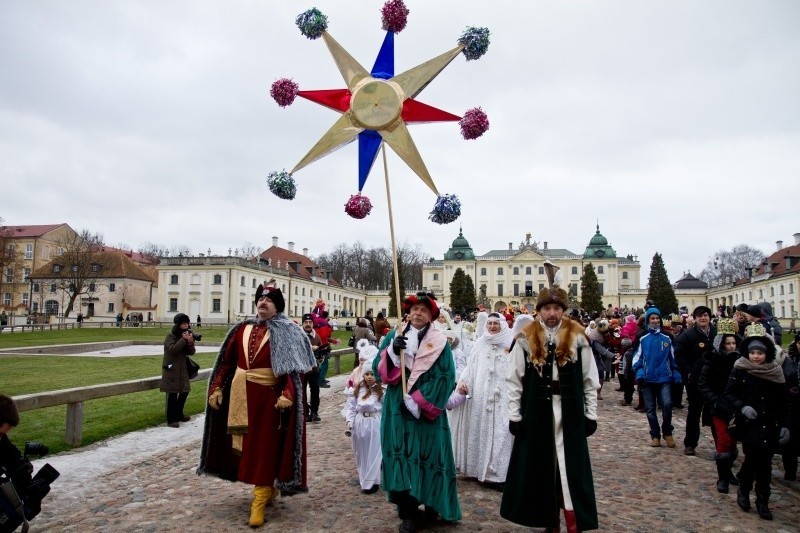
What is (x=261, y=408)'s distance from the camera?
542 centimetres

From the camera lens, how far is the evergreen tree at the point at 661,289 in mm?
60000

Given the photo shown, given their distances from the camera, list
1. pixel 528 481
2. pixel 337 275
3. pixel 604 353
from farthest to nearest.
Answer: pixel 337 275 < pixel 604 353 < pixel 528 481

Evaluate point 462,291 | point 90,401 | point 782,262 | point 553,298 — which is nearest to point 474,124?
point 553,298

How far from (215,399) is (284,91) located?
3.38 meters

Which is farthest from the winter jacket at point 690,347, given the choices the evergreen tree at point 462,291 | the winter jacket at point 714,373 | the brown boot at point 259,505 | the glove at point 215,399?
the evergreen tree at point 462,291

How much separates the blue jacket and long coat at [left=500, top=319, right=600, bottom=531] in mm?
4449

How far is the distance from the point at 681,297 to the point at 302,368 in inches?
3609

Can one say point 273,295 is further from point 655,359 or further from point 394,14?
point 655,359

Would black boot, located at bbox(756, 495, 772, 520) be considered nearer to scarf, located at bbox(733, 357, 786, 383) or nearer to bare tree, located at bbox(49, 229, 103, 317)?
scarf, located at bbox(733, 357, 786, 383)

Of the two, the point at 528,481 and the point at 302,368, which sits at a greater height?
the point at 302,368

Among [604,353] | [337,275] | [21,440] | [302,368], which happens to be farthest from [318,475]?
[337,275]

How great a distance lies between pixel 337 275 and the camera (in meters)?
104

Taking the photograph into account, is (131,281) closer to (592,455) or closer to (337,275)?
(337,275)

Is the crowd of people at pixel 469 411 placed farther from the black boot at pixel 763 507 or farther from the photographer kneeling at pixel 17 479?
the photographer kneeling at pixel 17 479
